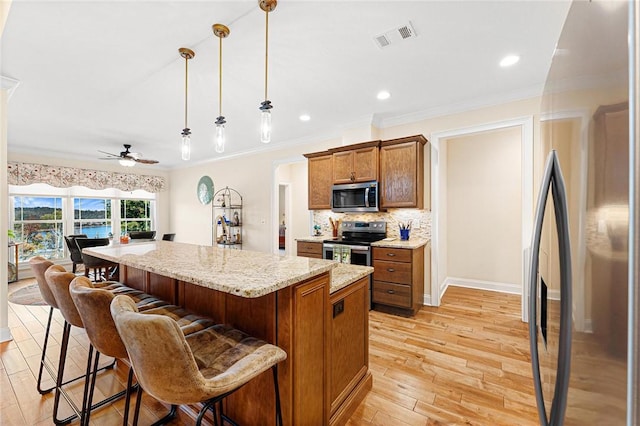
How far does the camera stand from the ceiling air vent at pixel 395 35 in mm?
2098

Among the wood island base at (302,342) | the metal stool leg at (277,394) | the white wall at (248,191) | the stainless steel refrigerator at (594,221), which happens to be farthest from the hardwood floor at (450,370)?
the white wall at (248,191)

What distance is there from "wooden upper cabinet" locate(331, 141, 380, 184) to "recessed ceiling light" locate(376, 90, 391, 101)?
2.08 feet

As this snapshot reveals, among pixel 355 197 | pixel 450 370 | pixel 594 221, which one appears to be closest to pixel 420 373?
pixel 450 370

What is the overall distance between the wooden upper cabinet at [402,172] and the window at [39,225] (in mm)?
6988

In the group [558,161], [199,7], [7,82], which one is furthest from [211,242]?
[558,161]

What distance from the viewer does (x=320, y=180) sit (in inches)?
175

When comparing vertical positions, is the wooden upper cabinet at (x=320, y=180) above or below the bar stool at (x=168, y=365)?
above

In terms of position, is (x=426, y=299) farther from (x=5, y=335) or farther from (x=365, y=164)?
(x=5, y=335)

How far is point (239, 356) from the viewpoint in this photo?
3.91ft

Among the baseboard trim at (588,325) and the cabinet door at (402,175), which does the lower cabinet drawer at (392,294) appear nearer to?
the cabinet door at (402,175)

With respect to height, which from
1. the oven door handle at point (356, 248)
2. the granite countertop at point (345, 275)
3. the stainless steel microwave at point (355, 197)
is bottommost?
the oven door handle at point (356, 248)

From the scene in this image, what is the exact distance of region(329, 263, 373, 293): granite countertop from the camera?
1634 millimetres

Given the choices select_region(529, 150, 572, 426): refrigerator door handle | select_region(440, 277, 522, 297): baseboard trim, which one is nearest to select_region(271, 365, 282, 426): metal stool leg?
select_region(529, 150, 572, 426): refrigerator door handle

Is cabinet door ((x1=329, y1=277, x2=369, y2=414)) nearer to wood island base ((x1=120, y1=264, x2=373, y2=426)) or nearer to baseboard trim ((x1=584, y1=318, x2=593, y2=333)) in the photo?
wood island base ((x1=120, y1=264, x2=373, y2=426))
